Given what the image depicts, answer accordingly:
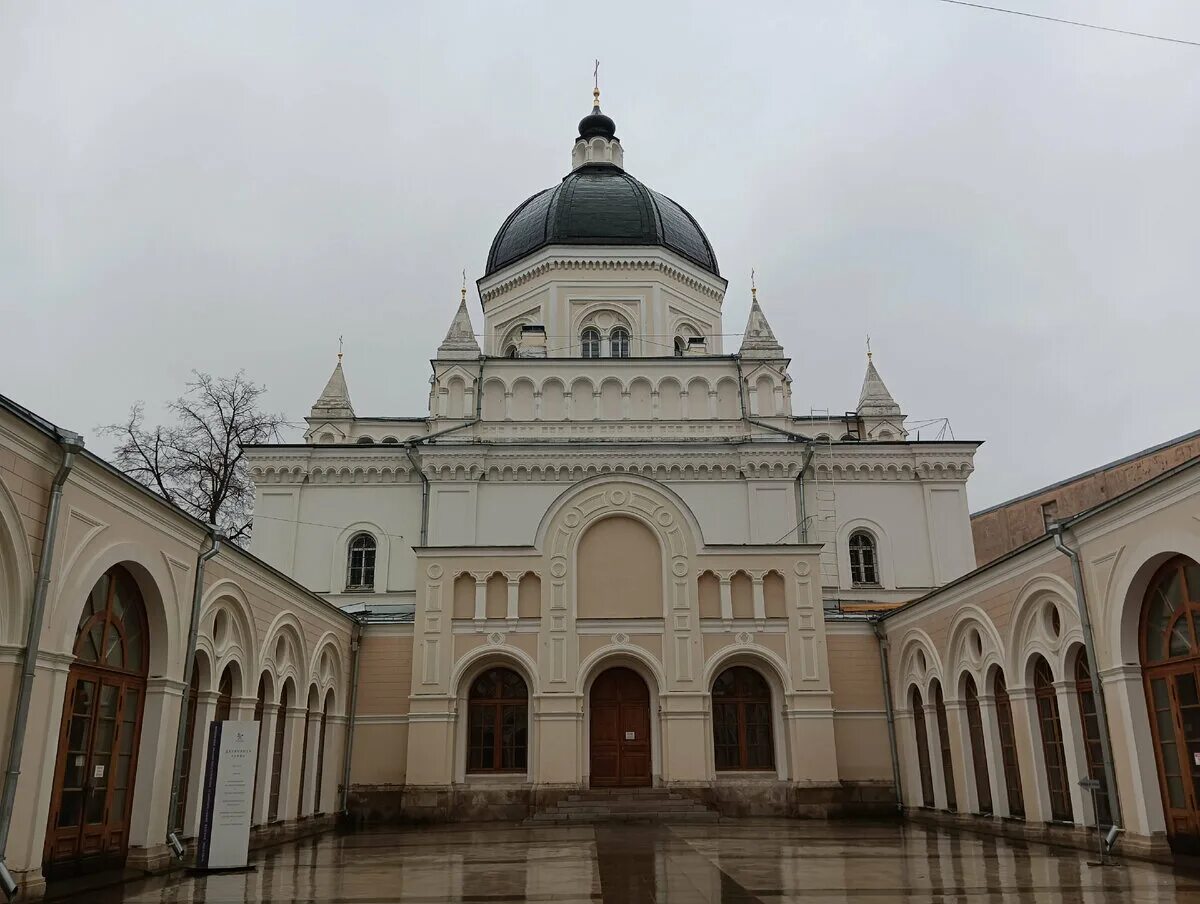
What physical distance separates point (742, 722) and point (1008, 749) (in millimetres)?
7019

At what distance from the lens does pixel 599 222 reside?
38.1 m

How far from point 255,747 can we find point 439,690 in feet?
29.0

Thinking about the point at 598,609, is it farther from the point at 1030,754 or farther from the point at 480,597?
the point at 1030,754

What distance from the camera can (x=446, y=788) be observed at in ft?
75.3

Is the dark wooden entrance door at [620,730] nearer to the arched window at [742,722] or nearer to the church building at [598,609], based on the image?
the church building at [598,609]

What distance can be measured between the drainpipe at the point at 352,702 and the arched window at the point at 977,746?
14442 mm

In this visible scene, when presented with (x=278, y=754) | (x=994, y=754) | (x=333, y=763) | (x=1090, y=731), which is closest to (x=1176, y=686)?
(x=1090, y=731)

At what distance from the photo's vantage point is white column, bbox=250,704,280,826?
18062mm

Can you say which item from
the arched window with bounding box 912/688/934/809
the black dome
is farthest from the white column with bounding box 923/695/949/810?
the black dome

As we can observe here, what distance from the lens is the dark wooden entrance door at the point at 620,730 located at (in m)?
23.8

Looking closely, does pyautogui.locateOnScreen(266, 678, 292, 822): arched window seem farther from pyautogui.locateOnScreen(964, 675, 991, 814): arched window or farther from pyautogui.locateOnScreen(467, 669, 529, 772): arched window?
pyautogui.locateOnScreen(964, 675, 991, 814): arched window

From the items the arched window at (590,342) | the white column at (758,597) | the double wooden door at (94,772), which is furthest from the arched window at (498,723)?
the arched window at (590,342)

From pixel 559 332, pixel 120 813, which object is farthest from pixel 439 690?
pixel 559 332

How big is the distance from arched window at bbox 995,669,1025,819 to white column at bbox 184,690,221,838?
47.3ft
